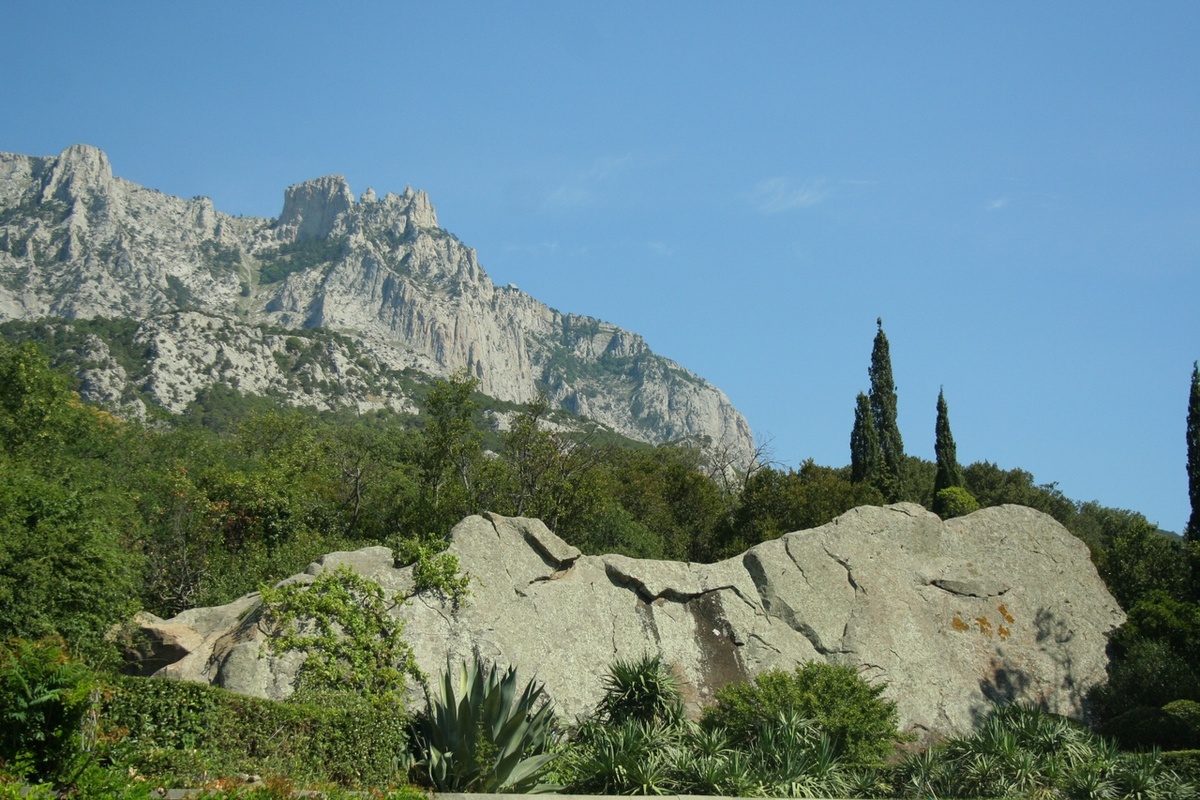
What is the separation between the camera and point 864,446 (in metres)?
43.9

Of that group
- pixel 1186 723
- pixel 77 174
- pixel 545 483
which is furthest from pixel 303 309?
pixel 1186 723

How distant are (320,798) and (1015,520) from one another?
18010 millimetres

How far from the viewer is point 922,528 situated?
2172 centimetres

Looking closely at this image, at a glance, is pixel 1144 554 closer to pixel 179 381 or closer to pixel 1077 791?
pixel 1077 791

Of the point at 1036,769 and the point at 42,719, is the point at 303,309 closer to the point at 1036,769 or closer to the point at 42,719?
the point at 1036,769

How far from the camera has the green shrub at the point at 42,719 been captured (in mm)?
8117

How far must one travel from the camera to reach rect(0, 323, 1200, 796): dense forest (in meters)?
16.6

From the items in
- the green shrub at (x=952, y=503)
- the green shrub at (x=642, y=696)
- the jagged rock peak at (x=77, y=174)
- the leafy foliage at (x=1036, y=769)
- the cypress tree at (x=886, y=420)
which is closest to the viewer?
the leafy foliage at (x=1036, y=769)

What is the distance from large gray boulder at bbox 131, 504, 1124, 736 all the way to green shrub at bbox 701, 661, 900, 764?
71.4 inches

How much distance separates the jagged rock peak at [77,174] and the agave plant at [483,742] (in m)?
177

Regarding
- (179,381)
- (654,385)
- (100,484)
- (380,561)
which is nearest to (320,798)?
(380,561)

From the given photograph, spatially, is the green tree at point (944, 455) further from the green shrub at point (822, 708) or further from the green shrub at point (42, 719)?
the green shrub at point (42, 719)

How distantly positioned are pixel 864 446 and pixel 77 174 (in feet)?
551

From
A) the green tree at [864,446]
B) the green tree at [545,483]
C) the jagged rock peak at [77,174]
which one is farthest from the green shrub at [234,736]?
the jagged rock peak at [77,174]
